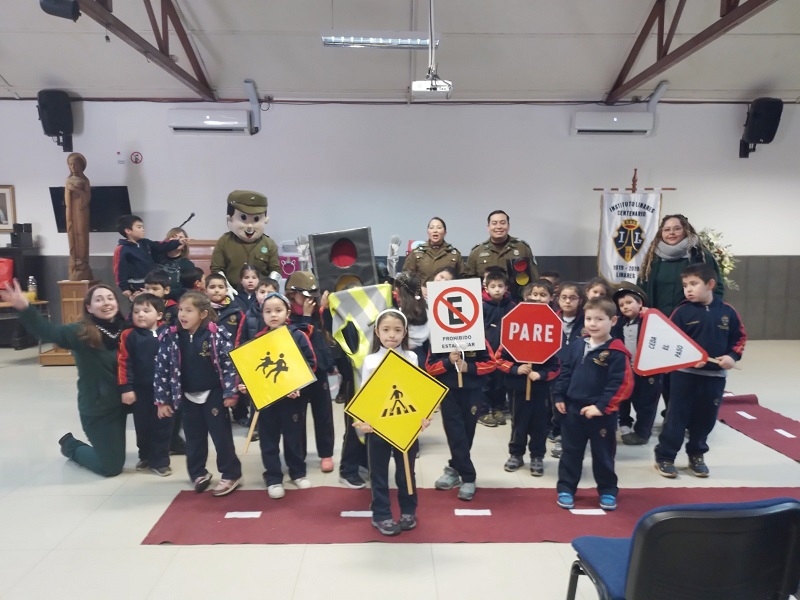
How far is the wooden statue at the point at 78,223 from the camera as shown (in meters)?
6.12

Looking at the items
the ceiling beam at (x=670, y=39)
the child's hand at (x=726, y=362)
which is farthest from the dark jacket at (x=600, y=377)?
the ceiling beam at (x=670, y=39)

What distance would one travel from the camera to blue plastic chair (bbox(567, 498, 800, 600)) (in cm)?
121

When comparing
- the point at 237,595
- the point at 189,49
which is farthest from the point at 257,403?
the point at 189,49

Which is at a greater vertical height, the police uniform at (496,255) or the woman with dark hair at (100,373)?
the police uniform at (496,255)

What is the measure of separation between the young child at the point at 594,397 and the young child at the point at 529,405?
0.72 ft

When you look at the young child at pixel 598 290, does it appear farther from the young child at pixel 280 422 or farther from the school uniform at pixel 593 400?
the young child at pixel 280 422

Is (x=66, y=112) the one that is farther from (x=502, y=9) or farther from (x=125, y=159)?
(x=502, y=9)

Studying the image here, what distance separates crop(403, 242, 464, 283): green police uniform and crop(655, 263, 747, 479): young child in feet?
6.03

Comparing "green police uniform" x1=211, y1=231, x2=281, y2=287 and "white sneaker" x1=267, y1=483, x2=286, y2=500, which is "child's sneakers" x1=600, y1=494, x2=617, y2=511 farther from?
"green police uniform" x1=211, y1=231, x2=281, y2=287

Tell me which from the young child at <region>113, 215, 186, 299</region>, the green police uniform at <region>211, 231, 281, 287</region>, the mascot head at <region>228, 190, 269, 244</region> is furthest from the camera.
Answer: the young child at <region>113, 215, 186, 299</region>

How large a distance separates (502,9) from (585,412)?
15.0 ft

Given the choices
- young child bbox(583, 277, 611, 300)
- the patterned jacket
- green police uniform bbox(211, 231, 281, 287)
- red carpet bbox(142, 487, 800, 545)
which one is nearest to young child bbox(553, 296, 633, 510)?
red carpet bbox(142, 487, 800, 545)

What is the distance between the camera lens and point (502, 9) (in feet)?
18.2

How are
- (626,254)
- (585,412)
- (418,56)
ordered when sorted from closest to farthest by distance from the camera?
(585,412)
(418,56)
(626,254)
